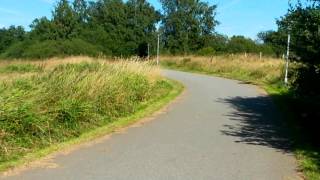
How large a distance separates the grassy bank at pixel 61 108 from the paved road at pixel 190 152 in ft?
2.41

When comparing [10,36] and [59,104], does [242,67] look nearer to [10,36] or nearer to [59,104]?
[59,104]

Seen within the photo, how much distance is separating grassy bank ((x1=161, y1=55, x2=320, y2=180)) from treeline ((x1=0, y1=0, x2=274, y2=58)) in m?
22.6

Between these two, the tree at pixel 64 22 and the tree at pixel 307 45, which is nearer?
the tree at pixel 307 45

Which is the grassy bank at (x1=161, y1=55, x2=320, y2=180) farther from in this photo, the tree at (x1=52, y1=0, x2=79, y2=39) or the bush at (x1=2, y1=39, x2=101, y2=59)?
the tree at (x1=52, y1=0, x2=79, y2=39)

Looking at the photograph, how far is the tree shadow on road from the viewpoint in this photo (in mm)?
11219

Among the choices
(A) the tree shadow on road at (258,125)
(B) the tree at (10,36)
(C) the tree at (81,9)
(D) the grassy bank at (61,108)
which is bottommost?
(A) the tree shadow on road at (258,125)

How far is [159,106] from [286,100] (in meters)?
4.92

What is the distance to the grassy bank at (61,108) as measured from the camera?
1013 centimetres

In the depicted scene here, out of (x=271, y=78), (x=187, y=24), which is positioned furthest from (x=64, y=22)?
(x=271, y=78)

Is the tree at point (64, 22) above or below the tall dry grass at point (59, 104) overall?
above

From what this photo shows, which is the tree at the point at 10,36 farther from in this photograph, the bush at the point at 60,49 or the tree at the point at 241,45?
the tree at the point at 241,45

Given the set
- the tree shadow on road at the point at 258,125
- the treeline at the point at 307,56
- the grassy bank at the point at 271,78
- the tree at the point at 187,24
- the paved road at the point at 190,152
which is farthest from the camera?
the tree at the point at 187,24

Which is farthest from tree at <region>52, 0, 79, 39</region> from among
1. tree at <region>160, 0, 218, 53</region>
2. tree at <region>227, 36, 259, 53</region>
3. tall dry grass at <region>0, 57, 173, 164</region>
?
tall dry grass at <region>0, 57, 173, 164</region>

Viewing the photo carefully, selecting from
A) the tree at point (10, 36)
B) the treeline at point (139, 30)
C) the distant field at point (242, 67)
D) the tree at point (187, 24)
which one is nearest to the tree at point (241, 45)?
the treeline at point (139, 30)
